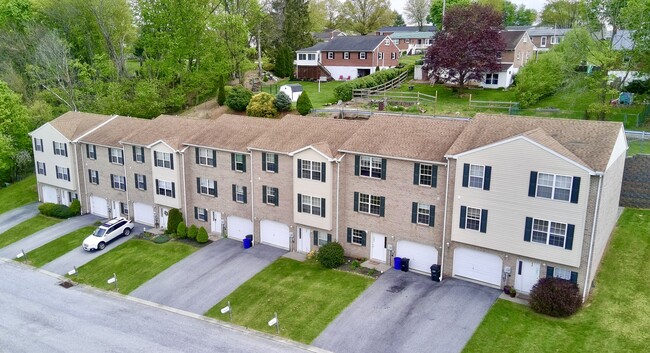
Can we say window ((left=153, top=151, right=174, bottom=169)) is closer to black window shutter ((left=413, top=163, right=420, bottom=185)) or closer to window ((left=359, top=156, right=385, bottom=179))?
window ((left=359, top=156, right=385, bottom=179))

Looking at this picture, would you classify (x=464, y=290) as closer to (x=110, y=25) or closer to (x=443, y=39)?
(x=443, y=39)

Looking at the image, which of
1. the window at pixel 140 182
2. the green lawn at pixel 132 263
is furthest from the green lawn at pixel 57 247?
the window at pixel 140 182

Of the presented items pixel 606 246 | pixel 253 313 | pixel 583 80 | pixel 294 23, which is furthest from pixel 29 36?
pixel 606 246

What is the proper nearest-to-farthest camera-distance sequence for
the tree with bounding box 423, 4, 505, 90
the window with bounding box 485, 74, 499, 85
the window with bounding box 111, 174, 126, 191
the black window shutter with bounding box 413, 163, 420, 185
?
the black window shutter with bounding box 413, 163, 420, 185 → the window with bounding box 111, 174, 126, 191 → the tree with bounding box 423, 4, 505, 90 → the window with bounding box 485, 74, 499, 85

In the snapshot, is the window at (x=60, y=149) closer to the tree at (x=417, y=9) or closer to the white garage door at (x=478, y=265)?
the white garage door at (x=478, y=265)

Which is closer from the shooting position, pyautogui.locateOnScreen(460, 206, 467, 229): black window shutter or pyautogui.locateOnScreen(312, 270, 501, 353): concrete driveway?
pyautogui.locateOnScreen(312, 270, 501, 353): concrete driveway

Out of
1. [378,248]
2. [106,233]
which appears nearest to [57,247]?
[106,233]

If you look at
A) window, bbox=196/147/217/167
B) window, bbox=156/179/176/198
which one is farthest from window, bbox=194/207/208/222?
window, bbox=196/147/217/167
